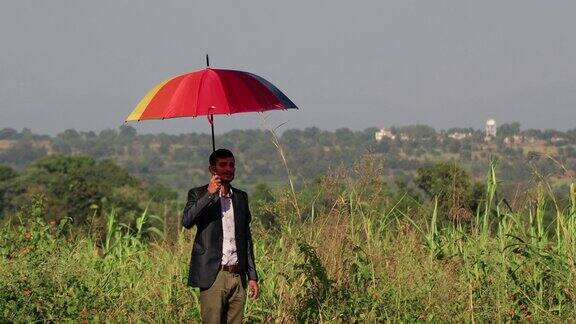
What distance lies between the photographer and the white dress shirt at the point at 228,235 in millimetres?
5977

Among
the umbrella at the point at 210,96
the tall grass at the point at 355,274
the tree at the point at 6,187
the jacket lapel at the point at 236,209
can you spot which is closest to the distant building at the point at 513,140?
the tall grass at the point at 355,274

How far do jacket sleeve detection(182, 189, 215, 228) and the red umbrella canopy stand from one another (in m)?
0.49

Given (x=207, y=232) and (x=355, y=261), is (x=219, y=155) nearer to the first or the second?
(x=207, y=232)

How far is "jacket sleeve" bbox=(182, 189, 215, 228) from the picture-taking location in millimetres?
5801

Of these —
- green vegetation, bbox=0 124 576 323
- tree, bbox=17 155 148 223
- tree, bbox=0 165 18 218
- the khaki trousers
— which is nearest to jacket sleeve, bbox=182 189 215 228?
the khaki trousers

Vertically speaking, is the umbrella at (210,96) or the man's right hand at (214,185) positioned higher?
the umbrella at (210,96)

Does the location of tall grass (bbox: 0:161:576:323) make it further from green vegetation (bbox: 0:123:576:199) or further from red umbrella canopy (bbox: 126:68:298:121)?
green vegetation (bbox: 0:123:576:199)

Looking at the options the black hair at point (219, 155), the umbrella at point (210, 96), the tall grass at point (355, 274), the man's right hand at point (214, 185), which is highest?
the umbrella at point (210, 96)

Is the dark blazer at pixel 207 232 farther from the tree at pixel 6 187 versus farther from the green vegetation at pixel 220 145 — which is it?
the green vegetation at pixel 220 145

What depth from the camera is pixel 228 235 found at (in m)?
6.00

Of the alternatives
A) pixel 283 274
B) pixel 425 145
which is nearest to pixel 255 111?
pixel 283 274

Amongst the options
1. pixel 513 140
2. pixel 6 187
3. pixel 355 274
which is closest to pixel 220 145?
pixel 6 187

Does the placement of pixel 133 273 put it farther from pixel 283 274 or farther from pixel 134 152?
pixel 134 152

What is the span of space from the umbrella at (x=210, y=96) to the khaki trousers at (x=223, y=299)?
2.70 ft
